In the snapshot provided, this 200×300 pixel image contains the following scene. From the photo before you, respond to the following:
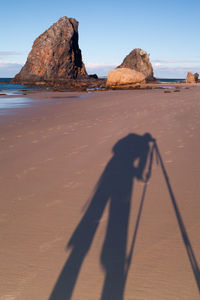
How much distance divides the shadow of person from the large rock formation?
237 ft

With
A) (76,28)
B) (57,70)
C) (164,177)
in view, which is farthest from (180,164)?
(76,28)

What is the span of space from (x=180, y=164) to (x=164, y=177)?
2.35 ft

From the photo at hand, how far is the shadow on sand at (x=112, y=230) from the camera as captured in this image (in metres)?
2.19

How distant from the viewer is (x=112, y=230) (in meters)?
2.98

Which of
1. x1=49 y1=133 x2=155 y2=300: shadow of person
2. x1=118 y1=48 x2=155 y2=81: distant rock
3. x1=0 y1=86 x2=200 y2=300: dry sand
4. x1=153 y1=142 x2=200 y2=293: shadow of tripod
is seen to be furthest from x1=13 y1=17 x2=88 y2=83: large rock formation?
x1=153 y1=142 x2=200 y2=293: shadow of tripod

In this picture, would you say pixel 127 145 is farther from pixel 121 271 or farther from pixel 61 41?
pixel 61 41

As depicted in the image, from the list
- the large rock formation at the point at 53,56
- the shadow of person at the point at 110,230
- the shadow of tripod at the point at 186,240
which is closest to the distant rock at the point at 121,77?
the large rock formation at the point at 53,56

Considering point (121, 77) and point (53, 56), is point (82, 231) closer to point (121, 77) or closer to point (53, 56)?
point (121, 77)

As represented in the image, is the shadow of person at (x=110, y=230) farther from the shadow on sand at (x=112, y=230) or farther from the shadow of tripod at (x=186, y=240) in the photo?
the shadow of tripod at (x=186, y=240)

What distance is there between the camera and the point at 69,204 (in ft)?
11.9

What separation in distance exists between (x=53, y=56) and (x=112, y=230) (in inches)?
3071

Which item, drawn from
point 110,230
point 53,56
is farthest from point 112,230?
point 53,56

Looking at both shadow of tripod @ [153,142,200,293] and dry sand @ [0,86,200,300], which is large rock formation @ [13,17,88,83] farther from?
shadow of tripod @ [153,142,200,293]

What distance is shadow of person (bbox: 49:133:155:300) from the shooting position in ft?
7.13
